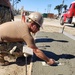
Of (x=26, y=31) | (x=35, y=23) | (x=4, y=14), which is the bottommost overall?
(x=4, y=14)

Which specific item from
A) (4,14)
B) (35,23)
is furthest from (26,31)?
(4,14)

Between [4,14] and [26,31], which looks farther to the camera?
[4,14]

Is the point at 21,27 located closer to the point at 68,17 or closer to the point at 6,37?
the point at 6,37

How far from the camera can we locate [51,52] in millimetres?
8000

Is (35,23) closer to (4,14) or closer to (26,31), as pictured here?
(26,31)

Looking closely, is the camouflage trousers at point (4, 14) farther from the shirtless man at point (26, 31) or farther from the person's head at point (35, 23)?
the person's head at point (35, 23)

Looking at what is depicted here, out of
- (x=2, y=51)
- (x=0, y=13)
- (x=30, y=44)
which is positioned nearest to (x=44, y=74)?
(x=30, y=44)

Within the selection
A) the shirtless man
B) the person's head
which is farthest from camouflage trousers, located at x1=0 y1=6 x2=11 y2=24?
the person's head

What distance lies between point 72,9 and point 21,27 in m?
21.3

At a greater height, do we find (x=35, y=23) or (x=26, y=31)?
(x=35, y=23)

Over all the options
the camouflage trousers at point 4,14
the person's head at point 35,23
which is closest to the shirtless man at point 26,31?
the person's head at point 35,23

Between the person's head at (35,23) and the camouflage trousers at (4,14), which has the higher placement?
the person's head at (35,23)

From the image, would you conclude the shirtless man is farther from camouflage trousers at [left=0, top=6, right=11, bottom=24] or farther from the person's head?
camouflage trousers at [left=0, top=6, right=11, bottom=24]

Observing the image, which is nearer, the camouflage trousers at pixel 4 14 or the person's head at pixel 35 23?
the person's head at pixel 35 23
